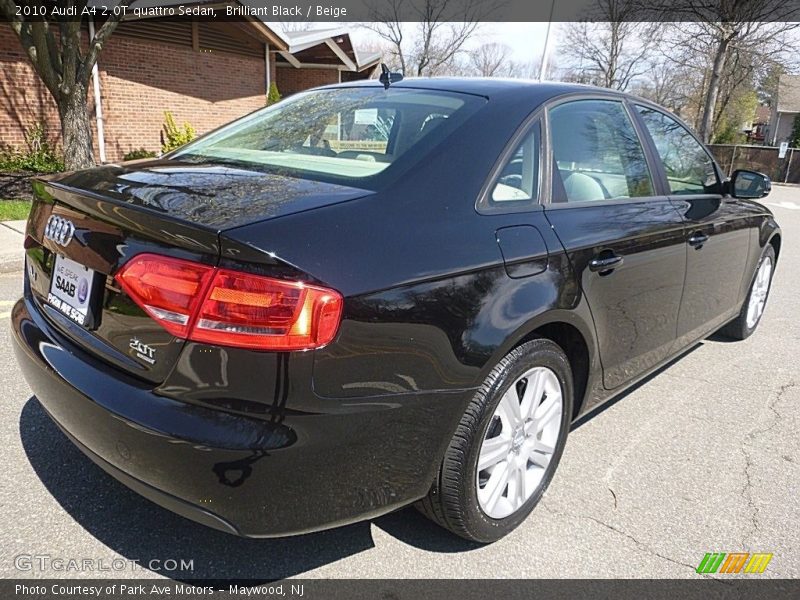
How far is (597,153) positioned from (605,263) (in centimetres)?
62

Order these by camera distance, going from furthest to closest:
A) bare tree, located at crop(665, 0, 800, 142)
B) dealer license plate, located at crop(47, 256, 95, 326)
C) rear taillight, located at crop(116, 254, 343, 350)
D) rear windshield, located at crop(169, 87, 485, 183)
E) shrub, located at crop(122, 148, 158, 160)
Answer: bare tree, located at crop(665, 0, 800, 142) < shrub, located at crop(122, 148, 158, 160) < rear windshield, located at crop(169, 87, 485, 183) < dealer license plate, located at crop(47, 256, 95, 326) < rear taillight, located at crop(116, 254, 343, 350)

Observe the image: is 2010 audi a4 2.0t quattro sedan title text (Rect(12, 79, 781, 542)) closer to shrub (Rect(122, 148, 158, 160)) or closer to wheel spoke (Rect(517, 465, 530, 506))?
wheel spoke (Rect(517, 465, 530, 506))

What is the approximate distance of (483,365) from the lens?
1.95 metres

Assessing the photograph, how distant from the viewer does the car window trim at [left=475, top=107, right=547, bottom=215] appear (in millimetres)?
2076

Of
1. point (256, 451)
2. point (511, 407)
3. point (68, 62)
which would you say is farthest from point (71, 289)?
point (68, 62)

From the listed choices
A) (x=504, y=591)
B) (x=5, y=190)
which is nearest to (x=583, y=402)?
(x=504, y=591)

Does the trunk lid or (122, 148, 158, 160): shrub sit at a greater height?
(122, 148, 158, 160): shrub

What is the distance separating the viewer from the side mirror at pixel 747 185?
12.5ft

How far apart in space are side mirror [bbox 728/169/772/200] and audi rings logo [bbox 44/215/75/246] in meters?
3.66

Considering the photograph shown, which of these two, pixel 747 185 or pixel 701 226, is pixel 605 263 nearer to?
pixel 701 226

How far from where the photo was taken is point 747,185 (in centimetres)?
382

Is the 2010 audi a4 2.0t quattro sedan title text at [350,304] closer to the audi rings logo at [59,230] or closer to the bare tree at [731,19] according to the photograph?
the audi rings logo at [59,230]

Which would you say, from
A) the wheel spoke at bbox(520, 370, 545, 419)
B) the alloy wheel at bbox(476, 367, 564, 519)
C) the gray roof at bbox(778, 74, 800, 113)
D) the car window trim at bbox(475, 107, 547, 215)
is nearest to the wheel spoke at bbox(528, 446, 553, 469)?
the alloy wheel at bbox(476, 367, 564, 519)

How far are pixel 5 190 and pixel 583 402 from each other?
10.4 m
